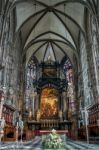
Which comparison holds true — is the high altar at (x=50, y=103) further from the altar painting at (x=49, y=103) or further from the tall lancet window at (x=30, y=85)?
the tall lancet window at (x=30, y=85)

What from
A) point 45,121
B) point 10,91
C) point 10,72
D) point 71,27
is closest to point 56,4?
point 71,27

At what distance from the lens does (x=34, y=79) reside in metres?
33.1

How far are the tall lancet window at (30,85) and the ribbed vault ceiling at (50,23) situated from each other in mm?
2159

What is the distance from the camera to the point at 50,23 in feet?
88.0

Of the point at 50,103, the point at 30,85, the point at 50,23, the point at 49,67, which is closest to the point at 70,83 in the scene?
the point at 50,103

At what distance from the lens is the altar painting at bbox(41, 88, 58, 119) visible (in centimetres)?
3014

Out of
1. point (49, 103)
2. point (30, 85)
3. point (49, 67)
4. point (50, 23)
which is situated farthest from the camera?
point (49, 67)

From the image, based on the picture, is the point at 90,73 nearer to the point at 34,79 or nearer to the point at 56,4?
the point at 56,4

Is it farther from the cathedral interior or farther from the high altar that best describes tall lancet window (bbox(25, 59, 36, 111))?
the high altar

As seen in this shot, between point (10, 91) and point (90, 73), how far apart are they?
9504 millimetres

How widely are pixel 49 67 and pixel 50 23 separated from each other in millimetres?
10199

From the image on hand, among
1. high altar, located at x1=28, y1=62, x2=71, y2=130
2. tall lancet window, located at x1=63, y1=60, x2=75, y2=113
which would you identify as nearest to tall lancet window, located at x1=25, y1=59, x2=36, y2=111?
high altar, located at x1=28, y1=62, x2=71, y2=130

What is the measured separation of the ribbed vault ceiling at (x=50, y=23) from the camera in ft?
74.4

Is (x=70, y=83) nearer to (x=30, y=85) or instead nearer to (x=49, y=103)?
(x=49, y=103)
